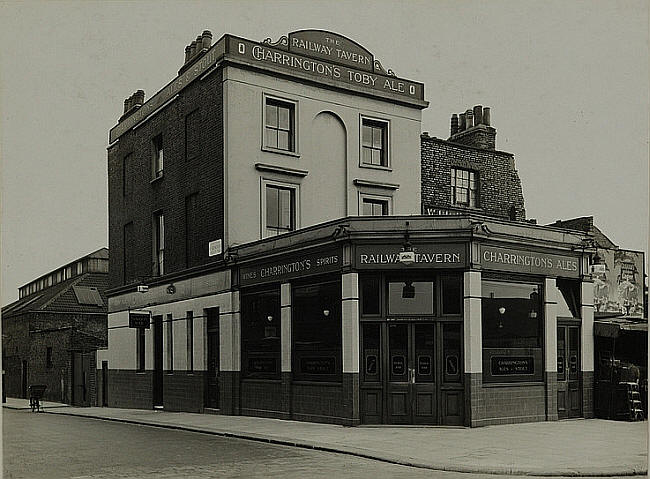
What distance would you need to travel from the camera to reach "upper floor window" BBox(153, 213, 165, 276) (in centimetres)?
2983

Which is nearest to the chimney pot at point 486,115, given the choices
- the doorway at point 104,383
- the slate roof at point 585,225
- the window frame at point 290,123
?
the slate roof at point 585,225

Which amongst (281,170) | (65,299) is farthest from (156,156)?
(65,299)

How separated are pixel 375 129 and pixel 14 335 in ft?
83.3

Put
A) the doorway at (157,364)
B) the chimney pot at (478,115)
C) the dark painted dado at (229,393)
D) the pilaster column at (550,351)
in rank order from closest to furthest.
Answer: the pilaster column at (550,351)
the dark painted dado at (229,393)
the doorway at (157,364)
the chimney pot at (478,115)

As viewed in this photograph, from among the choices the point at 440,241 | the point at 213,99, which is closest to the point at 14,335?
the point at 213,99

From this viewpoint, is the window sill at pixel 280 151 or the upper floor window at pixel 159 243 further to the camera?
the upper floor window at pixel 159 243

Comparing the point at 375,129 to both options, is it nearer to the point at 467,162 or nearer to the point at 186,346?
the point at 467,162

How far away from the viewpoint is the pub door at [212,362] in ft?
82.8

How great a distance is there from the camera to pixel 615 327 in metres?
20.5

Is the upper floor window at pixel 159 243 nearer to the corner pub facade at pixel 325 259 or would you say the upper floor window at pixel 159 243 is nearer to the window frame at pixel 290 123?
the corner pub facade at pixel 325 259

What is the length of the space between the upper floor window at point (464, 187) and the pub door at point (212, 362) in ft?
32.7

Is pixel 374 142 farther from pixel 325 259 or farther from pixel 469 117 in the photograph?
pixel 325 259

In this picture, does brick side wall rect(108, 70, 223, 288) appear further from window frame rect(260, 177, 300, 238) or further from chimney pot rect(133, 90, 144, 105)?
chimney pot rect(133, 90, 144, 105)

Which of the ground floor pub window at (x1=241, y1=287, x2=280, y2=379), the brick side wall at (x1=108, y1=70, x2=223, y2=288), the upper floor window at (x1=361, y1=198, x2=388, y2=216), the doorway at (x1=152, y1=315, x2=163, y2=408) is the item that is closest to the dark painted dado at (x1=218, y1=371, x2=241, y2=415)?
the ground floor pub window at (x1=241, y1=287, x2=280, y2=379)
